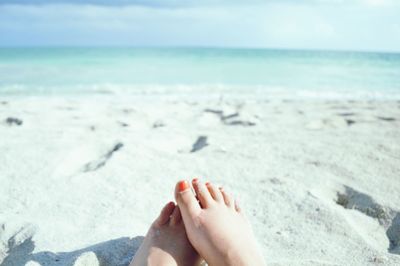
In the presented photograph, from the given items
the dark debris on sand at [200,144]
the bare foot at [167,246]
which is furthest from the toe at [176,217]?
the dark debris on sand at [200,144]

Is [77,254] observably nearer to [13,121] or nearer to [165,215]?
[165,215]

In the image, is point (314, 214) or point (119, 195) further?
point (119, 195)

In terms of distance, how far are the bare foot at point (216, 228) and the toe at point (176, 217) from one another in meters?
0.05

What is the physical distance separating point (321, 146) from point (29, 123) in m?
2.25

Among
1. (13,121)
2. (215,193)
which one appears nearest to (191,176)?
(215,193)

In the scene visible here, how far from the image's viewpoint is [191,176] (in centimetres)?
207

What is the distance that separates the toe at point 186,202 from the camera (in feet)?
4.45

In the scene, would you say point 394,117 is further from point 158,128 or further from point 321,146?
point 158,128

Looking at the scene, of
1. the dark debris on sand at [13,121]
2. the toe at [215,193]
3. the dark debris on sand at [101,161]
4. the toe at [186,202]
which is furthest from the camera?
the dark debris on sand at [13,121]

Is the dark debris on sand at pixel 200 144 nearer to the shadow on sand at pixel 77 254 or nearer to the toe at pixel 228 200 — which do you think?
the toe at pixel 228 200

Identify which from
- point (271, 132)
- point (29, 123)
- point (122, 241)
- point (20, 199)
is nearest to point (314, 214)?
point (122, 241)

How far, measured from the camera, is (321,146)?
2.62 m

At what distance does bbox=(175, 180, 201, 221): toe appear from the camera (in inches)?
53.4

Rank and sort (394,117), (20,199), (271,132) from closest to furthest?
1. (20,199)
2. (271,132)
3. (394,117)
